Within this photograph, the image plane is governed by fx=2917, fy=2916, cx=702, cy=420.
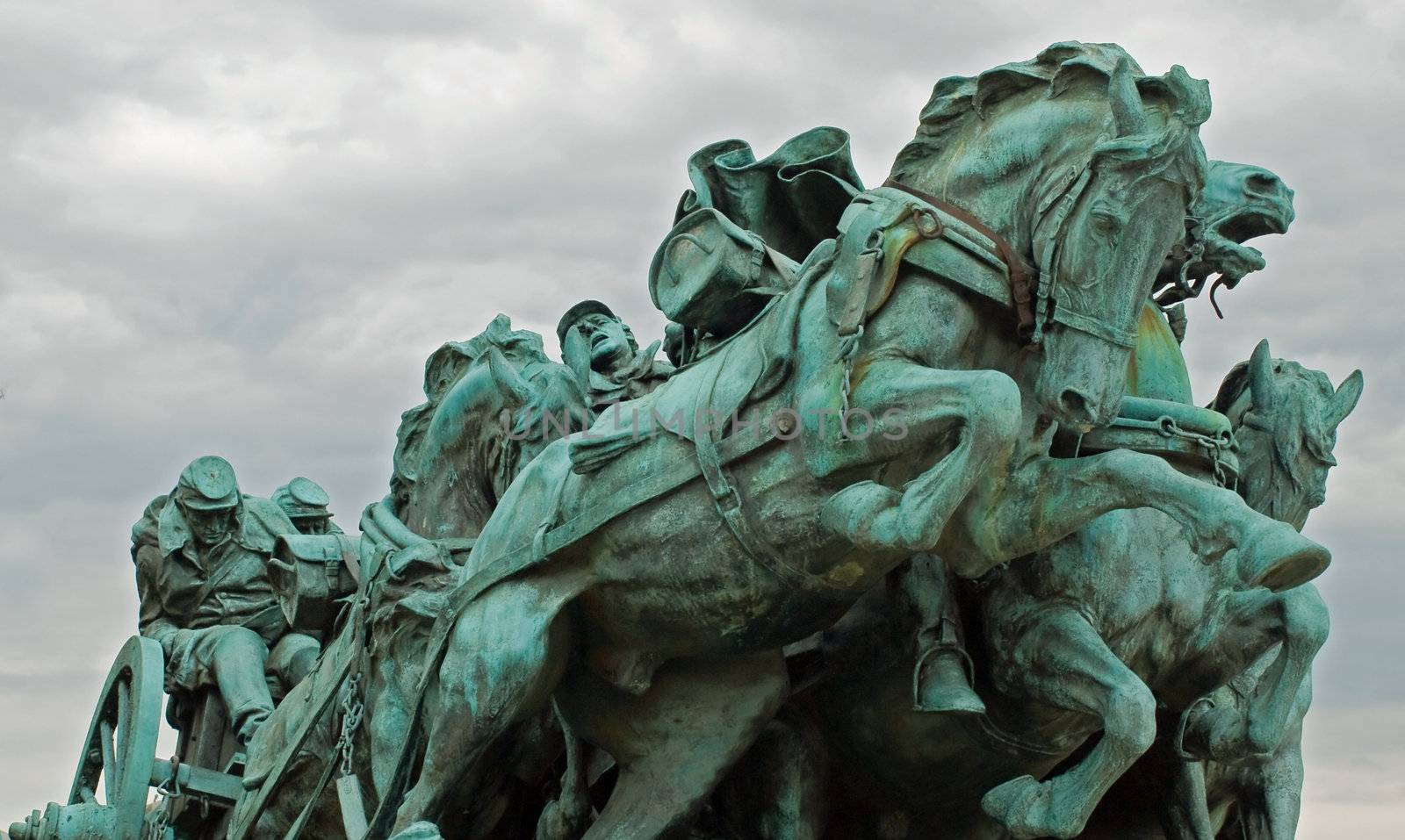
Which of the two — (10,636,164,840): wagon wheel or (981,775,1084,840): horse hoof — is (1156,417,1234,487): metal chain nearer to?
(981,775,1084,840): horse hoof

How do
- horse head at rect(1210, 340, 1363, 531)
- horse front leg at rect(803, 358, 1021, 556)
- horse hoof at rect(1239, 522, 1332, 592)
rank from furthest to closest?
horse head at rect(1210, 340, 1363, 531), horse front leg at rect(803, 358, 1021, 556), horse hoof at rect(1239, 522, 1332, 592)

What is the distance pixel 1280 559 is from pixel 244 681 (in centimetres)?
588

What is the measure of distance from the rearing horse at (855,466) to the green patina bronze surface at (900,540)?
1cm

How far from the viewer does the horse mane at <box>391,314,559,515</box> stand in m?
11.6

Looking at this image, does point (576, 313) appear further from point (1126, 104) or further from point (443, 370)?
point (1126, 104)

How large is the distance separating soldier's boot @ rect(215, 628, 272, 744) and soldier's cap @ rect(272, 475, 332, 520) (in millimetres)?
1246

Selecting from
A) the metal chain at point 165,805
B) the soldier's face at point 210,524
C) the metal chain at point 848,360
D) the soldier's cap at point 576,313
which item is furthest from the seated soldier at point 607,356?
the soldier's face at point 210,524

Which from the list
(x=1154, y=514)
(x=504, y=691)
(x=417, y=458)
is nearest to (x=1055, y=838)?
(x=1154, y=514)

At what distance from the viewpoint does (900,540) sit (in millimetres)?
8539

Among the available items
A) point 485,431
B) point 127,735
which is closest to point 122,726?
point 127,735

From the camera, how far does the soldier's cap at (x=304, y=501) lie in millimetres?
14312

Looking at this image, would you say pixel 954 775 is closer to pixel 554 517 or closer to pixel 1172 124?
pixel 554 517

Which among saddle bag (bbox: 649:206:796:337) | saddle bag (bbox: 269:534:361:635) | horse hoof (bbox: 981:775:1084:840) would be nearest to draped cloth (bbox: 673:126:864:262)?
saddle bag (bbox: 649:206:796:337)

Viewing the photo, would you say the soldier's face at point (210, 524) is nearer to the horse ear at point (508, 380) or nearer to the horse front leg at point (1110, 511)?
the horse ear at point (508, 380)
